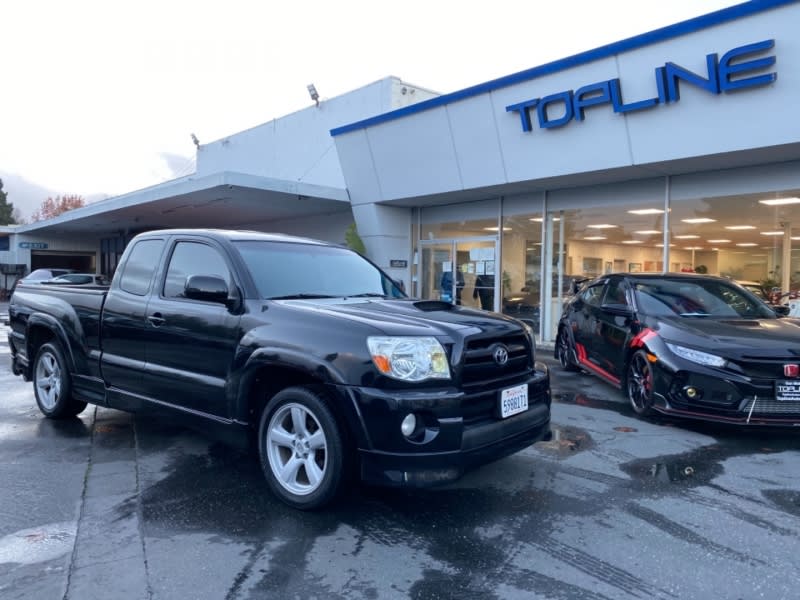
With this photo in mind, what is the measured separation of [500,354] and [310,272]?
1.69 metres

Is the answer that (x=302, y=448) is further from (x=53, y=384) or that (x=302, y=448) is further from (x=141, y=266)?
(x=53, y=384)

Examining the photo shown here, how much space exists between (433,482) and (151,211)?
18.7 m

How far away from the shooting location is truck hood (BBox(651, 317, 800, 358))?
5324 millimetres

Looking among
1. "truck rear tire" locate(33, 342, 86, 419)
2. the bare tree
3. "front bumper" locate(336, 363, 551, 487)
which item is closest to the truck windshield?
"front bumper" locate(336, 363, 551, 487)

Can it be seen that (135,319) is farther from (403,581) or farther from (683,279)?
(683,279)

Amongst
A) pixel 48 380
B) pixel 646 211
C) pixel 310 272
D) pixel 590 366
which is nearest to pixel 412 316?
pixel 310 272

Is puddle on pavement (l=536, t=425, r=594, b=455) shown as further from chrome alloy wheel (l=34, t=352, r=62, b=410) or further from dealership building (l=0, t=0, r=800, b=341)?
dealership building (l=0, t=0, r=800, b=341)

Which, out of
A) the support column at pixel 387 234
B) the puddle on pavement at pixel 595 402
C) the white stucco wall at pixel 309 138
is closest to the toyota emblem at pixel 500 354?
the puddle on pavement at pixel 595 402

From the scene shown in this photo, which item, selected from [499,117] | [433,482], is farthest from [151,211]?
[433,482]

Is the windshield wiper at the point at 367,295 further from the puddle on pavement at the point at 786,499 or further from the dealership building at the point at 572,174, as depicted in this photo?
the dealership building at the point at 572,174

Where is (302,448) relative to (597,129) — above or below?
below

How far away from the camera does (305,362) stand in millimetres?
3543

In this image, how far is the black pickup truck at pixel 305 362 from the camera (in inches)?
133

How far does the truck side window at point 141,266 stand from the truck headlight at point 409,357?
7.89ft
